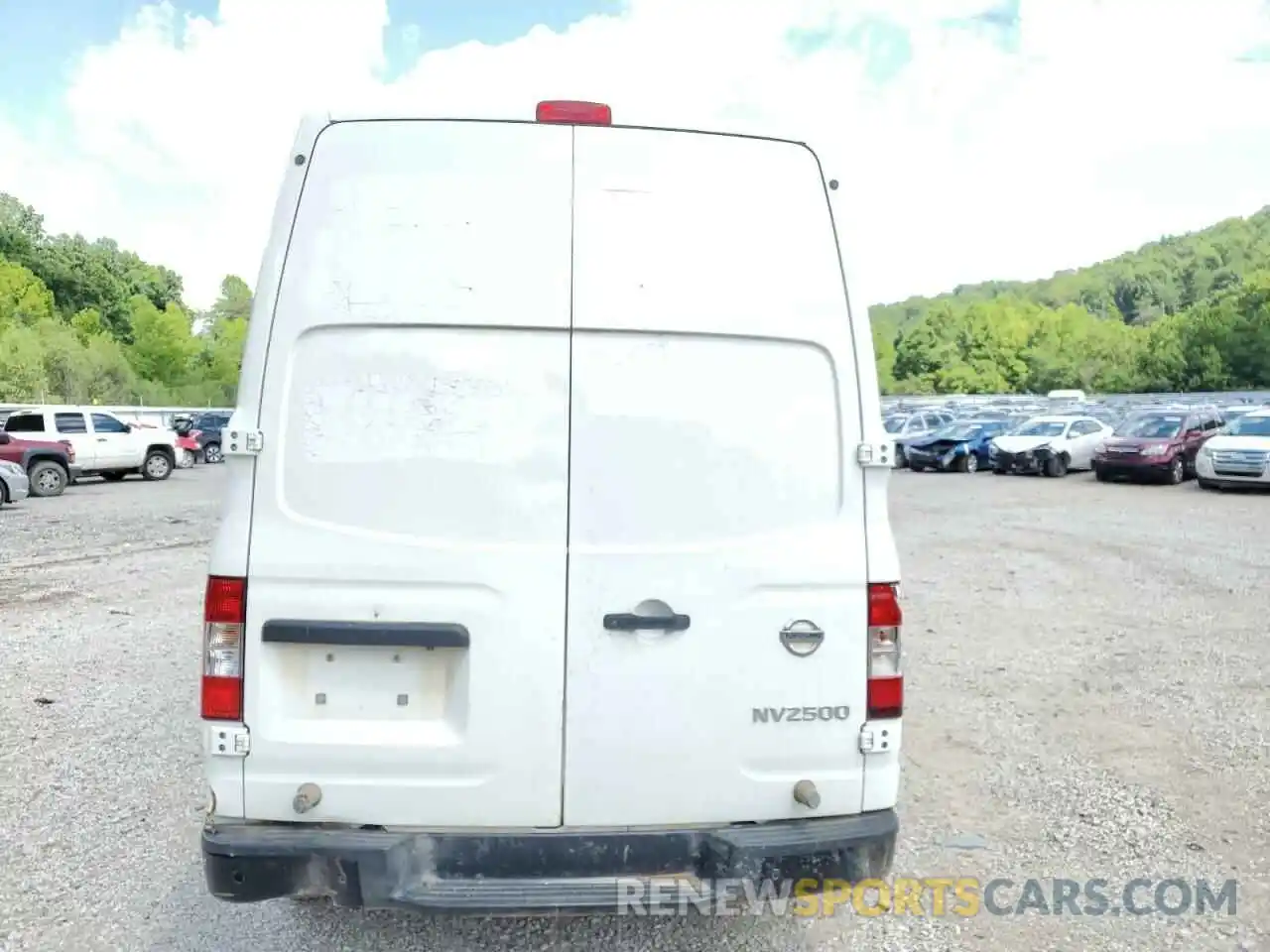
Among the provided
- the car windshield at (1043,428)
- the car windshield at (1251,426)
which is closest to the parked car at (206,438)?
the car windshield at (1043,428)

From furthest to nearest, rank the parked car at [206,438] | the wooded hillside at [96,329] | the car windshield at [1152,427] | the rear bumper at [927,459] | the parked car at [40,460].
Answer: the wooded hillside at [96,329] < the parked car at [206,438] < the rear bumper at [927,459] < the car windshield at [1152,427] < the parked car at [40,460]

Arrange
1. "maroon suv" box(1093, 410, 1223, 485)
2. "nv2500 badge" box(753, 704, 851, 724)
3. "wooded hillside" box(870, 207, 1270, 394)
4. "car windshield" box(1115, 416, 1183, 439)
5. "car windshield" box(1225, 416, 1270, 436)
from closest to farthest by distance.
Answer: "nv2500 badge" box(753, 704, 851, 724), "car windshield" box(1225, 416, 1270, 436), "maroon suv" box(1093, 410, 1223, 485), "car windshield" box(1115, 416, 1183, 439), "wooded hillside" box(870, 207, 1270, 394)

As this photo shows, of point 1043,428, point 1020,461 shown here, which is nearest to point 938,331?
point 1043,428

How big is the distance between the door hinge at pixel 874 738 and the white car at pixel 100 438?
941 inches

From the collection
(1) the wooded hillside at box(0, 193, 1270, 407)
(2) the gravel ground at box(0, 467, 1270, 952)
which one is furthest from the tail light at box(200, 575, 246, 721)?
(1) the wooded hillside at box(0, 193, 1270, 407)

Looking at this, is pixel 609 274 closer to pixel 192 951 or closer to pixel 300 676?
pixel 300 676

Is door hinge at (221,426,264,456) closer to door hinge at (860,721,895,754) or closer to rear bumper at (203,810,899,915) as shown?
rear bumper at (203,810,899,915)

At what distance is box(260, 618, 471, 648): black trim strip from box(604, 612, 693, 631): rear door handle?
402 mm

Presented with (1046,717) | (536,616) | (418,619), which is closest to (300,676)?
(418,619)

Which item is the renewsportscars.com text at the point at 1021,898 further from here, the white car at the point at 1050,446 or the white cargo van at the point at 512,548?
the white car at the point at 1050,446

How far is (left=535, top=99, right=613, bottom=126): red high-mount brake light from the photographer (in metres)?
2.85

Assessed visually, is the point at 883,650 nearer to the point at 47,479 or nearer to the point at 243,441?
the point at 243,441

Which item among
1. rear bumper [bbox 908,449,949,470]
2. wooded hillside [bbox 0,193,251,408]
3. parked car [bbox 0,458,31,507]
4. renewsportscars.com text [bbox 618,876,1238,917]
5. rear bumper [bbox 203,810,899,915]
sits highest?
wooded hillside [bbox 0,193,251,408]

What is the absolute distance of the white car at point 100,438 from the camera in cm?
2262
